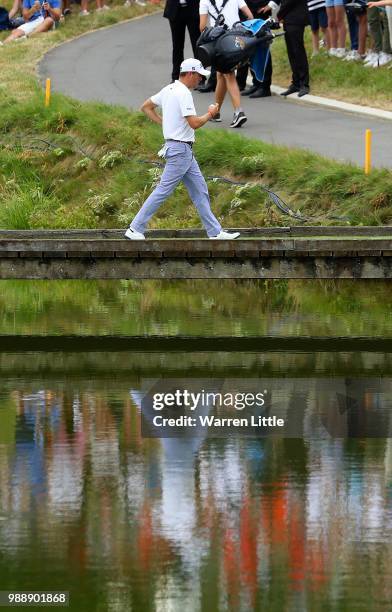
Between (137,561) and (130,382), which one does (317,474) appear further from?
(130,382)

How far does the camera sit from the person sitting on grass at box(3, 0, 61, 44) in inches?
1284

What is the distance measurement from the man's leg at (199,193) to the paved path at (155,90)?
16.9ft

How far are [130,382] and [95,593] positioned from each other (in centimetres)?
516

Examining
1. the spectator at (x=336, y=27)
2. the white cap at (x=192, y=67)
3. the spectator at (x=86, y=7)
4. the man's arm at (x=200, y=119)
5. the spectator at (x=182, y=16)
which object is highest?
the white cap at (x=192, y=67)

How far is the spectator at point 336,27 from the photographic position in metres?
25.6

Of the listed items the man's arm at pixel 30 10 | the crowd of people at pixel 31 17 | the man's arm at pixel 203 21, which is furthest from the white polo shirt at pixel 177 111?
the man's arm at pixel 30 10

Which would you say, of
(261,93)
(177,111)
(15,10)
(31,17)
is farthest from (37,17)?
(177,111)

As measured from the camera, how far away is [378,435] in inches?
459

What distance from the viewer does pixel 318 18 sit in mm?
26562

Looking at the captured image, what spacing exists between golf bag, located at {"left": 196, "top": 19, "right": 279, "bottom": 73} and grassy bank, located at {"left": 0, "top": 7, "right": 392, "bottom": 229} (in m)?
0.94

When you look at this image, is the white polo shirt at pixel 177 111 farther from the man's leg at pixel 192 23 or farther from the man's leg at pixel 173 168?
the man's leg at pixel 192 23

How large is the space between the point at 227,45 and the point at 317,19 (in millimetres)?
5323

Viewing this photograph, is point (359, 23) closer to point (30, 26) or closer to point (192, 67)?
point (30, 26)

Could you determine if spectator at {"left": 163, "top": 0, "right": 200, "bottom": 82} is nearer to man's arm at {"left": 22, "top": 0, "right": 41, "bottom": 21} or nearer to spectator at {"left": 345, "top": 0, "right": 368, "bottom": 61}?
spectator at {"left": 345, "top": 0, "right": 368, "bottom": 61}
